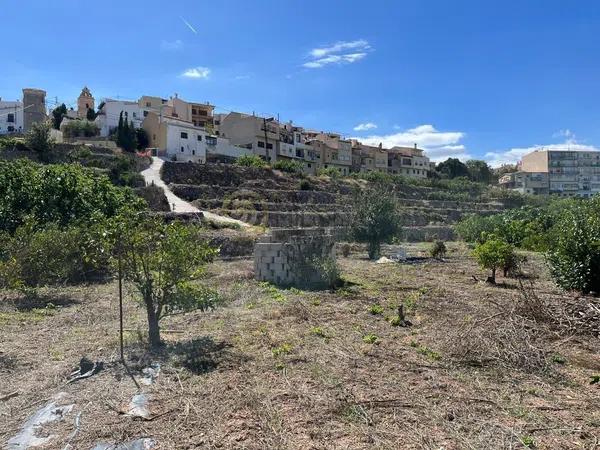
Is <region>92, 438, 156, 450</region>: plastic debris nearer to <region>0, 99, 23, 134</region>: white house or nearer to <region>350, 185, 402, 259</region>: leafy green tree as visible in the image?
<region>350, 185, 402, 259</region>: leafy green tree

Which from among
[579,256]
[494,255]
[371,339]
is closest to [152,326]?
[371,339]

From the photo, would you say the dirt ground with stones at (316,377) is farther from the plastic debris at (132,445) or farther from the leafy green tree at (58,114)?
the leafy green tree at (58,114)

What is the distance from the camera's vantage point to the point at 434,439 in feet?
14.1

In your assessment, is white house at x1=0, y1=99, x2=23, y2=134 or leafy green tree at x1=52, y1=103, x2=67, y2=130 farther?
leafy green tree at x1=52, y1=103, x2=67, y2=130

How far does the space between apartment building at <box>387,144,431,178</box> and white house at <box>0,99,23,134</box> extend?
53.2 m

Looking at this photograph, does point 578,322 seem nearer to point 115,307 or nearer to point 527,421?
point 527,421

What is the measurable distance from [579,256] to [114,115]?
55249 millimetres

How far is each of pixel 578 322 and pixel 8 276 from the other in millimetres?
11274

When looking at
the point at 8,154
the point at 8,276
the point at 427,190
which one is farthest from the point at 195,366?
the point at 427,190

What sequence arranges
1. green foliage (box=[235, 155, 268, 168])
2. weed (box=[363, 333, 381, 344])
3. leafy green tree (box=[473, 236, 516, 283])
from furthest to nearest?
green foliage (box=[235, 155, 268, 168]) → leafy green tree (box=[473, 236, 516, 283]) → weed (box=[363, 333, 381, 344])

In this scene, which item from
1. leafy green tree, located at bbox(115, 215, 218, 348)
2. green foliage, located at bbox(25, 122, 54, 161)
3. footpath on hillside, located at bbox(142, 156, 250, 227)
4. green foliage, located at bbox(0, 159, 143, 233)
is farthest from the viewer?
green foliage, located at bbox(25, 122, 54, 161)

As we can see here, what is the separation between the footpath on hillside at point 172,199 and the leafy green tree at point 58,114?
820 inches

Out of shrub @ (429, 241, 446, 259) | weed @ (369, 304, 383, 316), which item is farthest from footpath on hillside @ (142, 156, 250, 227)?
weed @ (369, 304, 383, 316)

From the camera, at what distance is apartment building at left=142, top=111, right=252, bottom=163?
171 ft
